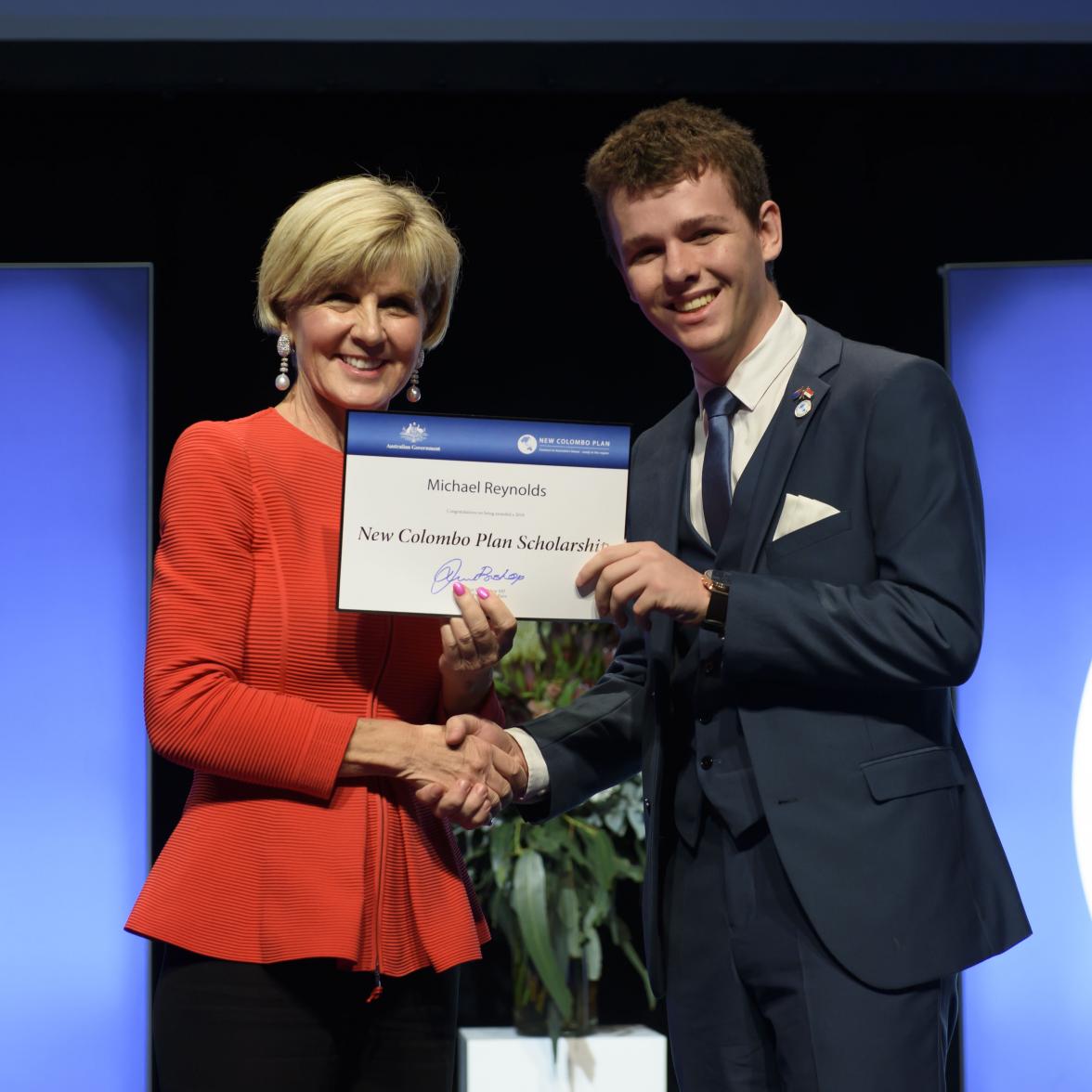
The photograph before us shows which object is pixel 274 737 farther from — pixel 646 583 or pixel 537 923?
pixel 537 923

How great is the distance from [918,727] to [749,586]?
29cm

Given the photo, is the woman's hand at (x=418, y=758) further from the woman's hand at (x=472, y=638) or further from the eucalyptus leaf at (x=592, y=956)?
the eucalyptus leaf at (x=592, y=956)

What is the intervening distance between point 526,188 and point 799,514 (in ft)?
9.11

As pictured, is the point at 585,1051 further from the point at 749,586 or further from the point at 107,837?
the point at 749,586

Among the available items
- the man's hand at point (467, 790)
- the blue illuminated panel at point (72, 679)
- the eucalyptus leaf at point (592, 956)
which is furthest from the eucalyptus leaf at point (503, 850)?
the man's hand at point (467, 790)

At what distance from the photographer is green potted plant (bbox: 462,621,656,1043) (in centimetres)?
377

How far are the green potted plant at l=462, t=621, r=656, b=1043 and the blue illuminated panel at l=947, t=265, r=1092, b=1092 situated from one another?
103cm

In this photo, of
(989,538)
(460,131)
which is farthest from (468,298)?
(989,538)

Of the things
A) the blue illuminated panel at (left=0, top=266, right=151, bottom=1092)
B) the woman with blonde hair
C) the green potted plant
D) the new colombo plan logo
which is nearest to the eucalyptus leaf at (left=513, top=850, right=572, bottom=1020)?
the green potted plant

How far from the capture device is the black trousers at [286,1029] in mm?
1635

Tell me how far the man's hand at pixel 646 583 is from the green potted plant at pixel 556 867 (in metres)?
2.00

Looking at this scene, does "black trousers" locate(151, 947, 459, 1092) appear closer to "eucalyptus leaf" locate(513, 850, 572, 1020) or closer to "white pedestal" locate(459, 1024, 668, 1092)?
"eucalyptus leaf" locate(513, 850, 572, 1020)

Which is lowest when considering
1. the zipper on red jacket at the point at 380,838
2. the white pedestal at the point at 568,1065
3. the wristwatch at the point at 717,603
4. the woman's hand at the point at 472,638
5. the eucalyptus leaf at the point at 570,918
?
the white pedestal at the point at 568,1065

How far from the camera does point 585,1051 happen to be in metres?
3.75
